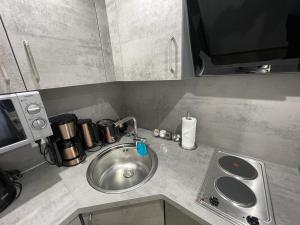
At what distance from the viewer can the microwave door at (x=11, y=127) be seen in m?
0.55

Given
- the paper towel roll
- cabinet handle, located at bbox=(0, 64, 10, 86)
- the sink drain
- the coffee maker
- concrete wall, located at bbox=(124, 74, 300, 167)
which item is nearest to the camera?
cabinet handle, located at bbox=(0, 64, 10, 86)

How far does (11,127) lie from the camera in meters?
0.58

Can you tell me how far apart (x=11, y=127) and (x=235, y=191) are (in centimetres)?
112

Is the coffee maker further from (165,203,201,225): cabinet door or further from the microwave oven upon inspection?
(165,203,201,225): cabinet door

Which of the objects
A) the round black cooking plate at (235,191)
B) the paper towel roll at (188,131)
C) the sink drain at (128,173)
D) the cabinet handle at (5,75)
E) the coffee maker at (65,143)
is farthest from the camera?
the sink drain at (128,173)

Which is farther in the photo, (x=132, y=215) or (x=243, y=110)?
(x=243, y=110)

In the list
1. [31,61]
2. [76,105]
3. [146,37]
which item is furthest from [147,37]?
[76,105]

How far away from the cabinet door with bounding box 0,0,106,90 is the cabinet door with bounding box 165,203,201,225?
90cm

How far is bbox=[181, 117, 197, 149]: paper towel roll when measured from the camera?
99cm

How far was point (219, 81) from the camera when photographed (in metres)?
0.92

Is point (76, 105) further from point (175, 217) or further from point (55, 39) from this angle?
point (175, 217)

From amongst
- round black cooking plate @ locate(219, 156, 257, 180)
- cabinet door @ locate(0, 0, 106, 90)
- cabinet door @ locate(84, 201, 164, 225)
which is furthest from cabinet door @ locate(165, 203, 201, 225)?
cabinet door @ locate(0, 0, 106, 90)

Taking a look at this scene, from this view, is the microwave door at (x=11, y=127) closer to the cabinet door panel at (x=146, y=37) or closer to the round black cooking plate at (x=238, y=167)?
the cabinet door panel at (x=146, y=37)

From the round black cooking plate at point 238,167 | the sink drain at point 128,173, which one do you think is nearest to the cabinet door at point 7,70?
the sink drain at point 128,173
